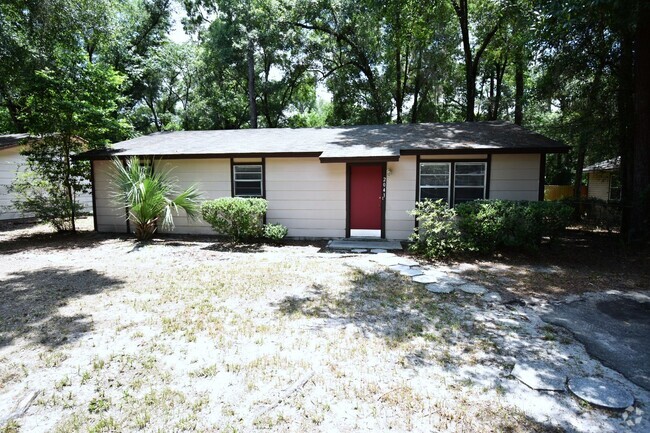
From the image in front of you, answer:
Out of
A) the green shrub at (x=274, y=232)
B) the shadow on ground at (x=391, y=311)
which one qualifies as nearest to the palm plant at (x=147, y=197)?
the green shrub at (x=274, y=232)

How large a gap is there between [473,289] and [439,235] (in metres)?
2.29

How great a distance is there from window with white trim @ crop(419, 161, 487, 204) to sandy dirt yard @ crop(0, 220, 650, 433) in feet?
9.43

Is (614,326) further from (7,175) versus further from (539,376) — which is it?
(7,175)

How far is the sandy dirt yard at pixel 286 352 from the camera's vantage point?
2.45 metres

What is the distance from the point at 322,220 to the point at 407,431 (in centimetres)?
723

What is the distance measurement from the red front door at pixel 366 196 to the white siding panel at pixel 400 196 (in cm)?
24

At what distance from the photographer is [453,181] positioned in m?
8.80

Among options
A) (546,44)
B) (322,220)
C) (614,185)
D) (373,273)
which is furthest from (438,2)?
(614,185)

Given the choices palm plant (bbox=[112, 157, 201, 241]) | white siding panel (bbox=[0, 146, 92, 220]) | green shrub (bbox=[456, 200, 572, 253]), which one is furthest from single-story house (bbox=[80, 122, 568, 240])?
white siding panel (bbox=[0, 146, 92, 220])

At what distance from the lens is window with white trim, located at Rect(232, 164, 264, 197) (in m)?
9.69

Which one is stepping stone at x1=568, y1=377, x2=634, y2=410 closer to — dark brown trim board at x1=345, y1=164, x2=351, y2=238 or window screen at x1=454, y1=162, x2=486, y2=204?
window screen at x1=454, y1=162, x2=486, y2=204

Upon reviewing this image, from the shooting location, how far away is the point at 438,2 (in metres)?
12.6

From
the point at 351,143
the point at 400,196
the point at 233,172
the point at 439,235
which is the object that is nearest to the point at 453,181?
the point at 400,196

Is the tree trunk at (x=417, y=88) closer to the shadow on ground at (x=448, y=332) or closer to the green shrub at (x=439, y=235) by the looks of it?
the green shrub at (x=439, y=235)
